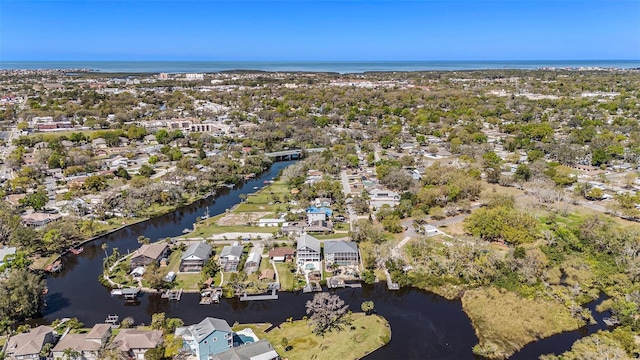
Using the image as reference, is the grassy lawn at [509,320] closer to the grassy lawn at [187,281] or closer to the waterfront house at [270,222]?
the waterfront house at [270,222]

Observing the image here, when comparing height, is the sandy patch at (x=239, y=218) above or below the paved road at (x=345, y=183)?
below

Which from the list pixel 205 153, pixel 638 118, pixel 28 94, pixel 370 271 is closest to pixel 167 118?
pixel 205 153

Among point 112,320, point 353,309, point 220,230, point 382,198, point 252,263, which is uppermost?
point 382,198

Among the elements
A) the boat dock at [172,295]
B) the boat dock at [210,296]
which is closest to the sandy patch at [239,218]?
the boat dock at [210,296]

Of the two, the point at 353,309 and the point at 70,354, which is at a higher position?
the point at 70,354

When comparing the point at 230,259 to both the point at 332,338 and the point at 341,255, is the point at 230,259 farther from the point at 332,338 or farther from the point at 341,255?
the point at 332,338

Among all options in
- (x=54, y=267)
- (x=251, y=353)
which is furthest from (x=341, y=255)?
(x=54, y=267)

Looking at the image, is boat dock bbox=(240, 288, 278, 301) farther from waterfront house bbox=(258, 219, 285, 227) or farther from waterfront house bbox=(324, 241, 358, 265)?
waterfront house bbox=(258, 219, 285, 227)
